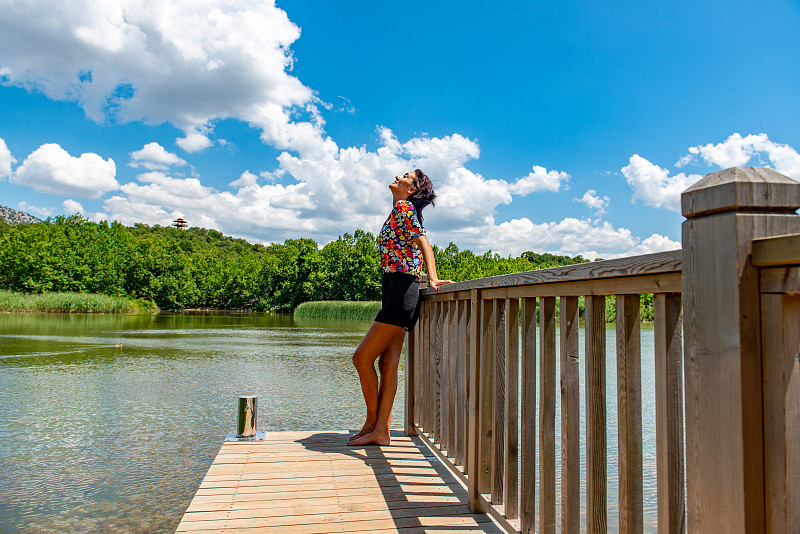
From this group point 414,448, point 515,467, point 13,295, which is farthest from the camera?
point 13,295

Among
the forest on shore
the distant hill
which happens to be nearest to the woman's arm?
the forest on shore

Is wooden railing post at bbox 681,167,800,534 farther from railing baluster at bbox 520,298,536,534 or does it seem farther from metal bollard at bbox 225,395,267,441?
metal bollard at bbox 225,395,267,441

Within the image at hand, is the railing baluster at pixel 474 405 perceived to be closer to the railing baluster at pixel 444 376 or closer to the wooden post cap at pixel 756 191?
the railing baluster at pixel 444 376

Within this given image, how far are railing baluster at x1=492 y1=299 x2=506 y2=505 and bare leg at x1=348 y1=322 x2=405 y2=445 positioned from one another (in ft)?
3.67

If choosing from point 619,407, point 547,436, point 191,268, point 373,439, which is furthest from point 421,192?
point 191,268

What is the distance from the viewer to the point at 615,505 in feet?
11.5

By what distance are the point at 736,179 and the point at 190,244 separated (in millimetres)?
76704

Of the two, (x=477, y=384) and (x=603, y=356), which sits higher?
(x=603, y=356)

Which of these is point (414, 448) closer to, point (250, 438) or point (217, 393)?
point (250, 438)

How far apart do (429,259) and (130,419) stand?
4.12 m

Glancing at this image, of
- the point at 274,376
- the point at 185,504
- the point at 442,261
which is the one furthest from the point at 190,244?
the point at 185,504

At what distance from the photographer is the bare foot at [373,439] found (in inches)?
135

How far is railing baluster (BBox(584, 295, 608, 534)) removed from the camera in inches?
57.4

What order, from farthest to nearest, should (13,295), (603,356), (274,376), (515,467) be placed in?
1. (13,295)
2. (274,376)
3. (515,467)
4. (603,356)
